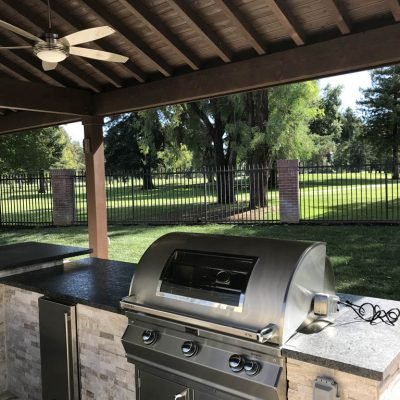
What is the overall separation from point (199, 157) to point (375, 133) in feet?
44.0

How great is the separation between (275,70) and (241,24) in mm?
622

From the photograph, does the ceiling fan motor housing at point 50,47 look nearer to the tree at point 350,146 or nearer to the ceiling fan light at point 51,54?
the ceiling fan light at point 51,54

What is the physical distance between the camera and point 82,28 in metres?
4.78

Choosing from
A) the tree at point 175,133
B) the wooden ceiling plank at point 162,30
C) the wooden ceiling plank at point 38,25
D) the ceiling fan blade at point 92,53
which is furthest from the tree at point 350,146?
the ceiling fan blade at point 92,53

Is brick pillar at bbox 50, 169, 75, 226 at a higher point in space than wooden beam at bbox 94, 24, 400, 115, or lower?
lower

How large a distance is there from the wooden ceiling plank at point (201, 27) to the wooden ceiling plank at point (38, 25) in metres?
1.67

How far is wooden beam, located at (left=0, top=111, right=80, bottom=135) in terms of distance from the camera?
262 inches

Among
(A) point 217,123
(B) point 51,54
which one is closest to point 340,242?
(B) point 51,54

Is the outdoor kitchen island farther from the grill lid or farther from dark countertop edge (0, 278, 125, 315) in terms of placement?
the grill lid

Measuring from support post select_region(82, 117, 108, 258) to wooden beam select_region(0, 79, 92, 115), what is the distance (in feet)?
0.78

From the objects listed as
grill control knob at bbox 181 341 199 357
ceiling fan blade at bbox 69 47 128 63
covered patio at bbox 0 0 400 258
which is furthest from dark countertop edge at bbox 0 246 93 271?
covered patio at bbox 0 0 400 258

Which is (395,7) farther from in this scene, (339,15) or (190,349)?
(190,349)

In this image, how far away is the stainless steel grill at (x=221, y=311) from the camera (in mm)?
1961

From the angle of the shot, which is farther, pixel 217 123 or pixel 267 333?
pixel 217 123
